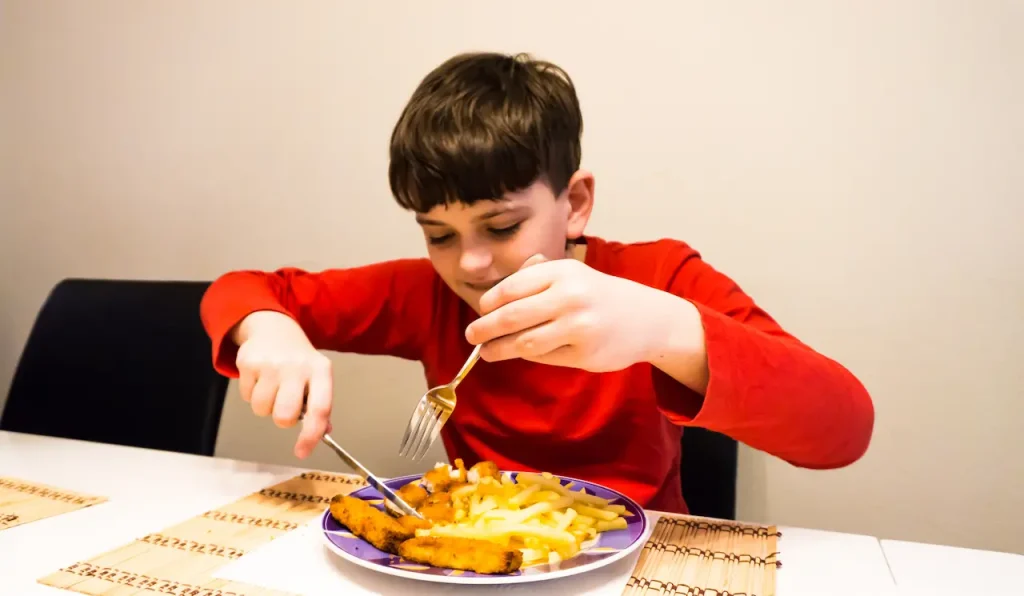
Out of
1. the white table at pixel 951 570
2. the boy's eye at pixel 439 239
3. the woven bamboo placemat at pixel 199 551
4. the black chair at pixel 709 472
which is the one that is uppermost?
the boy's eye at pixel 439 239

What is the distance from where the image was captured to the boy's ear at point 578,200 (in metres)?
0.92

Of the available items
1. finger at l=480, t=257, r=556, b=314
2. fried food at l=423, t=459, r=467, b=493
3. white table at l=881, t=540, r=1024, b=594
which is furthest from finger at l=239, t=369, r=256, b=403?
white table at l=881, t=540, r=1024, b=594

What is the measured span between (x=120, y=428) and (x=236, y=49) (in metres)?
0.89

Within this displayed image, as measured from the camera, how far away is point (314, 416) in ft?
2.40

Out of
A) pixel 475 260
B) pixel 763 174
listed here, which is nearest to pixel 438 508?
pixel 475 260

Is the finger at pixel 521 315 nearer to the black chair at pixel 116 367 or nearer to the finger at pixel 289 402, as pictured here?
the finger at pixel 289 402

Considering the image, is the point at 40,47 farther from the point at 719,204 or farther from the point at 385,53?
the point at 719,204

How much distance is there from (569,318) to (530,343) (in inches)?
1.6

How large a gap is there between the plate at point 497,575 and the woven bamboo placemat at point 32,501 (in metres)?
0.31

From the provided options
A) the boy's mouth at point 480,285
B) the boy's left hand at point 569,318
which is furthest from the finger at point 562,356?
the boy's mouth at point 480,285

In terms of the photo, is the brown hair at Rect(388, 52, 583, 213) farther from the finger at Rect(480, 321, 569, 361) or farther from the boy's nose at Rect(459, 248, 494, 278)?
the finger at Rect(480, 321, 569, 361)

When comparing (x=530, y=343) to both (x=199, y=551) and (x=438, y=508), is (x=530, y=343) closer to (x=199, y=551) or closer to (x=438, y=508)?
(x=438, y=508)

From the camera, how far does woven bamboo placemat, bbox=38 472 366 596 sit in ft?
1.82

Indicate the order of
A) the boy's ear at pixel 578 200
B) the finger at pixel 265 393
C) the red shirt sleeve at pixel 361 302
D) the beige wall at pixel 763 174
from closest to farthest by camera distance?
the finger at pixel 265 393
the boy's ear at pixel 578 200
the red shirt sleeve at pixel 361 302
the beige wall at pixel 763 174
